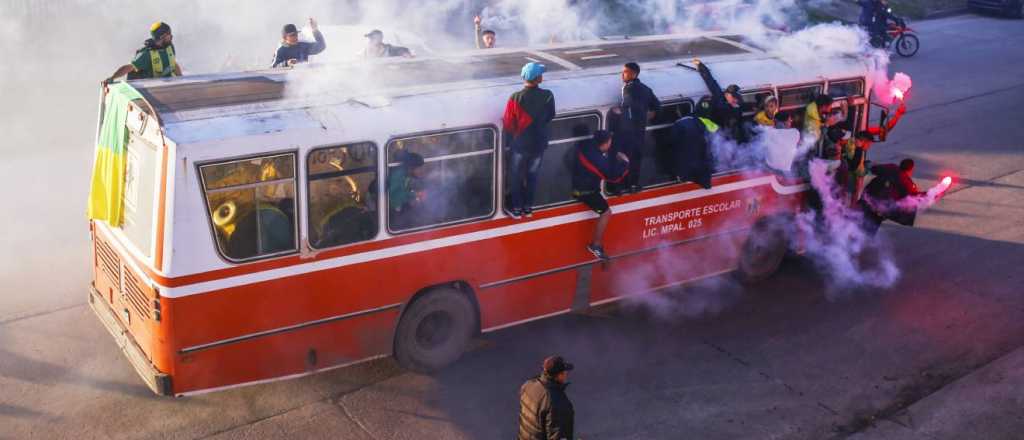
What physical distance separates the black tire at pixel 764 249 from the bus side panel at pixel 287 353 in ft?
13.7

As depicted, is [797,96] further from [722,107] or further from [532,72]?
[532,72]

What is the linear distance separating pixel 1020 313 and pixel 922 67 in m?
13.8

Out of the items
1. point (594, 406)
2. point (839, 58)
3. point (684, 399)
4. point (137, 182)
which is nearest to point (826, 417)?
point (684, 399)

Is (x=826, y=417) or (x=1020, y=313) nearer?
(x=826, y=417)

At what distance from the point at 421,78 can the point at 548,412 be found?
373 centimetres

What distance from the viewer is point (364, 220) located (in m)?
7.66

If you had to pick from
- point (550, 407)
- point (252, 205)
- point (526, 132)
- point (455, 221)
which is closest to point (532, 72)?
point (526, 132)

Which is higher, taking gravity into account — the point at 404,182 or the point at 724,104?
the point at 724,104

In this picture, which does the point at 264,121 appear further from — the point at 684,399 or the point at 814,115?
the point at 814,115

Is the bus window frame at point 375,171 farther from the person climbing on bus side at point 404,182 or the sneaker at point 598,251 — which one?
the sneaker at point 598,251

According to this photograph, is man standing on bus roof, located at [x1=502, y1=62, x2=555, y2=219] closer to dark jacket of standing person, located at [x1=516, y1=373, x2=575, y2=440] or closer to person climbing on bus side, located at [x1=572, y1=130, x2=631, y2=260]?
person climbing on bus side, located at [x1=572, y1=130, x2=631, y2=260]

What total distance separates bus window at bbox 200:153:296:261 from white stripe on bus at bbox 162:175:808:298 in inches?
6.8

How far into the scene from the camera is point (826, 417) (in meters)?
8.10

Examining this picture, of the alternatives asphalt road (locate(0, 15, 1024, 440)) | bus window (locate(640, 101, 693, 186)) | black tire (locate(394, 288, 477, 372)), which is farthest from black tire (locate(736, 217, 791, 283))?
black tire (locate(394, 288, 477, 372))
